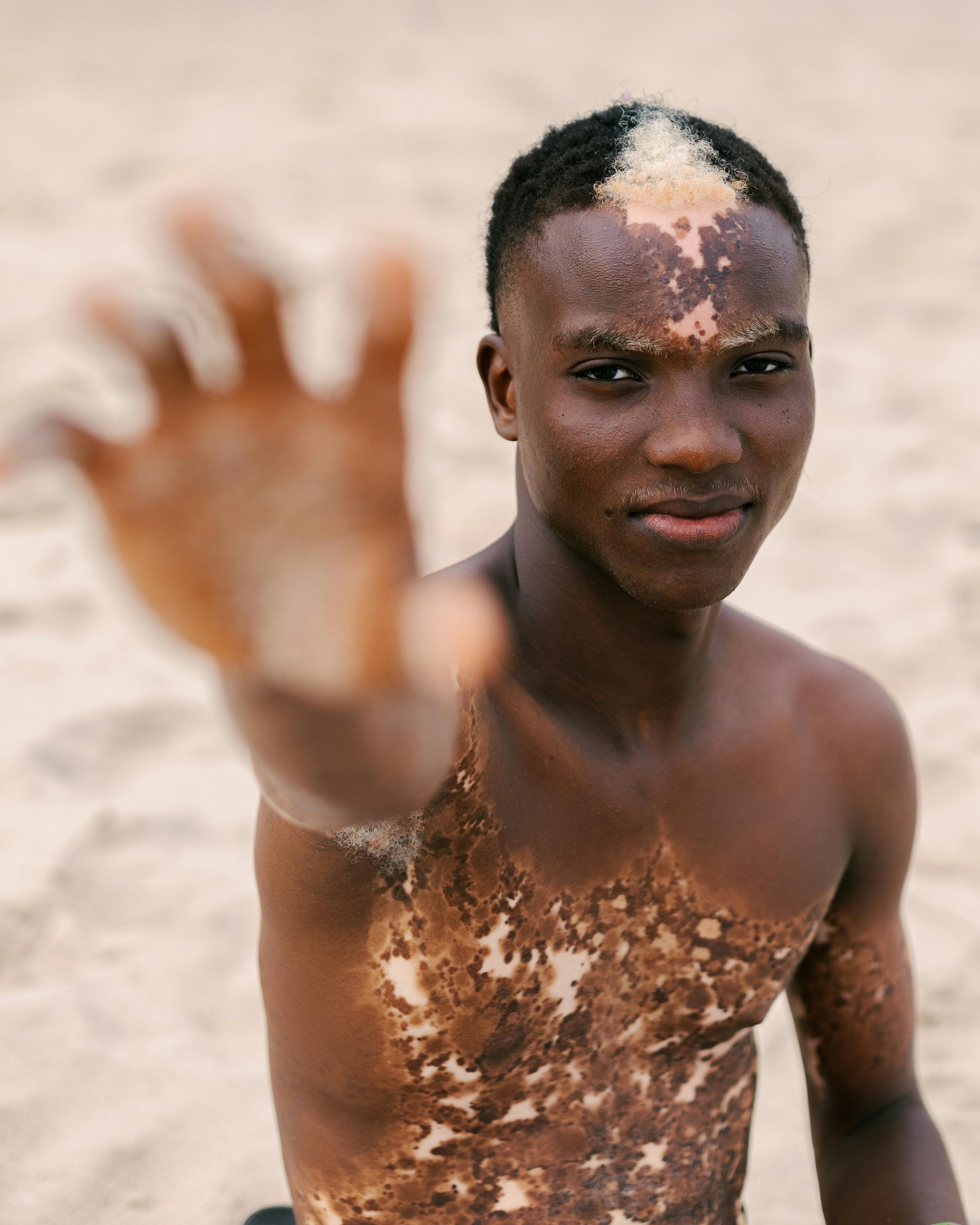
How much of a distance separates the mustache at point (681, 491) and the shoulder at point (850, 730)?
462 millimetres

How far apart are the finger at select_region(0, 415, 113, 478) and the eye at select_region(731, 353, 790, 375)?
74cm

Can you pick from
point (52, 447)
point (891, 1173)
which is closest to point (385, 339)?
point (52, 447)

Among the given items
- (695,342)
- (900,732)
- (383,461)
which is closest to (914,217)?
(900,732)

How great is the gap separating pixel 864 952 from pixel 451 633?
108 centimetres

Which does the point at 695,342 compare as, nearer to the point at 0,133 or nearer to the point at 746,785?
the point at 746,785

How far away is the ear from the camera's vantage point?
1469 mm

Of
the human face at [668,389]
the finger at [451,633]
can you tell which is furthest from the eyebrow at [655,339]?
the finger at [451,633]

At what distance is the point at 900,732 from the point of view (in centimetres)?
179

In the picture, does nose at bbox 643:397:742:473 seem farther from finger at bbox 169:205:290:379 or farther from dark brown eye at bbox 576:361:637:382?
finger at bbox 169:205:290:379

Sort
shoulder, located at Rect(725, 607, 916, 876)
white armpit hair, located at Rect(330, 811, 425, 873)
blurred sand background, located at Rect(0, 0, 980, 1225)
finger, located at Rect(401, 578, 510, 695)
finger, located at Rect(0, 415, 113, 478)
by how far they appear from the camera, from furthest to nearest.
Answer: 1. blurred sand background, located at Rect(0, 0, 980, 1225)
2. shoulder, located at Rect(725, 607, 916, 876)
3. white armpit hair, located at Rect(330, 811, 425, 873)
4. finger, located at Rect(401, 578, 510, 695)
5. finger, located at Rect(0, 415, 113, 478)

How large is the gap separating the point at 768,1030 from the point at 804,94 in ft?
17.8

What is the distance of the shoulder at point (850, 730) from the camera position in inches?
68.0

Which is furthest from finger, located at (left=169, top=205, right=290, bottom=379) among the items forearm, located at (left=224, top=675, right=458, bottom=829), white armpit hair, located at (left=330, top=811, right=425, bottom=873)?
white armpit hair, located at (left=330, top=811, right=425, bottom=873)

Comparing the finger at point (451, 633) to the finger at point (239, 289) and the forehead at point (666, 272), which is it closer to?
the finger at point (239, 289)
